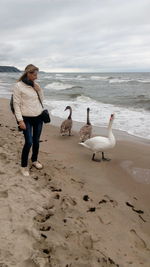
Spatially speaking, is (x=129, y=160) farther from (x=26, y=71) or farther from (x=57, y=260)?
(x=57, y=260)

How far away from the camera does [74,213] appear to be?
393 centimetres

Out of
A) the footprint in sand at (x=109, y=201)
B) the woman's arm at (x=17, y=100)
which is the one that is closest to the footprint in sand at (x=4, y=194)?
the woman's arm at (x=17, y=100)

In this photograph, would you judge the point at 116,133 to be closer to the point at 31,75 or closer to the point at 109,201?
the point at 109,201

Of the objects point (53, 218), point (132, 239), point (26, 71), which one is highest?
point (26, 71)

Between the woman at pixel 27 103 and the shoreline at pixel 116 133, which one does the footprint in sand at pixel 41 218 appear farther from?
the shoreline at pixel 116 133

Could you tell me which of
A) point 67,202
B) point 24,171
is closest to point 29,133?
point 24,171

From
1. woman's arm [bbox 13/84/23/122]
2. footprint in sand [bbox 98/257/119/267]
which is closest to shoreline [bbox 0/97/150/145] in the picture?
woman's arm [bbox 13/84/23/122]

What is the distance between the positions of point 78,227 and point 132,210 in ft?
4.05

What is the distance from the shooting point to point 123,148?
7824mm

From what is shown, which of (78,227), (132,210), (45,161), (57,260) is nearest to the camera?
(57,260)

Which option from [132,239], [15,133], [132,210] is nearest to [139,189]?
[132,210]

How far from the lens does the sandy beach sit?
2994 mm

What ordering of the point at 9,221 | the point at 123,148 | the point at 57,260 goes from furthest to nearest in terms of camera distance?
the point at 123,148
the point at 9,221
the point at 57,260

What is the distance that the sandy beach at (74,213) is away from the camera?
2.99m
